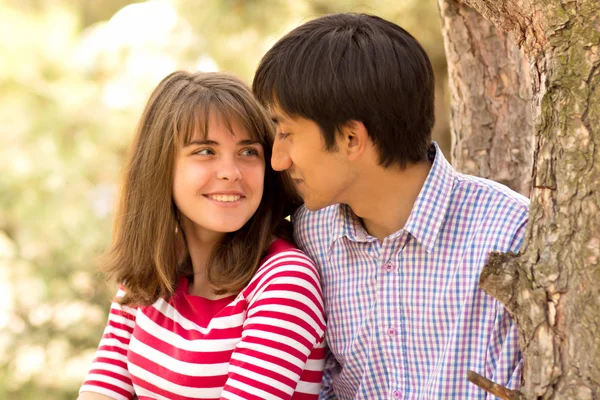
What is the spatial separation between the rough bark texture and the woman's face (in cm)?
72

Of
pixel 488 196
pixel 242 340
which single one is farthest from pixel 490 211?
pixel 242 340

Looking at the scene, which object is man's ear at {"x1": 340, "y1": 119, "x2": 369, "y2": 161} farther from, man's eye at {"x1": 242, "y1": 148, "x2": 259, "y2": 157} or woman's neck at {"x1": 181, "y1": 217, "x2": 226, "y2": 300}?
woman's neck at {"x1": 181, "y1": 217, "x2": 226, "y2": 300}

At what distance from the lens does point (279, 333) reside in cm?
174

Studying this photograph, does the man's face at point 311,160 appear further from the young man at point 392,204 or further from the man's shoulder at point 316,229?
the man's shoulder at point 316,229

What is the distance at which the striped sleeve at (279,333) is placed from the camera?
1.73 m

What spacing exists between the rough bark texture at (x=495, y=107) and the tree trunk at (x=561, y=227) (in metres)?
0.96

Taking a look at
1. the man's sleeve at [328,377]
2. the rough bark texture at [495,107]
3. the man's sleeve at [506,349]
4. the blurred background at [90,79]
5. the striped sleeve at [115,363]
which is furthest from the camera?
the blurred background at [90,79]

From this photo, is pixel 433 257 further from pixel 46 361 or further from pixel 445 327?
pixel 46 361

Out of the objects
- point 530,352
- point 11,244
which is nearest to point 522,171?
point 530,352

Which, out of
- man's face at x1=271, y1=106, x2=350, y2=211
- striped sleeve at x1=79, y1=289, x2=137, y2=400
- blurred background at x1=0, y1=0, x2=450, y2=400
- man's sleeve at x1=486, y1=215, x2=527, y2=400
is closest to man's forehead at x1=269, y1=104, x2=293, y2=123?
man's face at x1=271, y1=106, x2=350, y2=211

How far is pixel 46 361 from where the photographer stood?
473 centimetres

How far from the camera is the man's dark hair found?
5.51 feet

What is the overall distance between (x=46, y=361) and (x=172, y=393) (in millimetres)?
3125

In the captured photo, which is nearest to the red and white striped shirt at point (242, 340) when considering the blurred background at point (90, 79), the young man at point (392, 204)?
→ the young man at point (392, 204)
